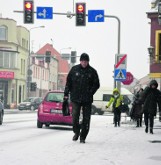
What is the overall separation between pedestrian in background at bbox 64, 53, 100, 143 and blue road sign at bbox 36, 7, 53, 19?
15.6 meters

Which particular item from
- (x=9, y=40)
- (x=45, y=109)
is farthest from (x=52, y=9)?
(x=9, y=40)

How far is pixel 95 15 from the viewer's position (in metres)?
26.5

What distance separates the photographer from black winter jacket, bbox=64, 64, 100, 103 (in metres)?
11.2

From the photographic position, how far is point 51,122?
19.2 metres

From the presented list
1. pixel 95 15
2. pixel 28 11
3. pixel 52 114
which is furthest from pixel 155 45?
pixel 52 114

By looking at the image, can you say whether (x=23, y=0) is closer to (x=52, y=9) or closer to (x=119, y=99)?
(x=52, y=9)

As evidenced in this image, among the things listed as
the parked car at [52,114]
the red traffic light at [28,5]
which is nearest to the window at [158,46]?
the red traffic light at [28,5]

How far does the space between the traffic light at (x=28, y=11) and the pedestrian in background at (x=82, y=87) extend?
15247 millimetres

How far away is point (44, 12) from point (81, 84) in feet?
52.6

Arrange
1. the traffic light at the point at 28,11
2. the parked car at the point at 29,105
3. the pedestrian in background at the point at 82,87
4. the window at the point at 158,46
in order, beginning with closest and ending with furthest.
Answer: the pedestrian in background at the point at 82,87 → the traffic light at the point at 28,11 → the window at the point at 158,46 → the parked car at the point at 29,105

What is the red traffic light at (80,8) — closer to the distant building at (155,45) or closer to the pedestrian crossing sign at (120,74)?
the pedestrian crossing sign at (120,74)

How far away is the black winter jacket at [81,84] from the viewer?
11.2m

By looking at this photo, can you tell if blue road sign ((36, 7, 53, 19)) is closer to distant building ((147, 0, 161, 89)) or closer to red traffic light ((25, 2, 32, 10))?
red traffic light ((25, 2, 32, 10))

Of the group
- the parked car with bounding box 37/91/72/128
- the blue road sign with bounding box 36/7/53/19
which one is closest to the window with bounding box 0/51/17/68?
the blue road sign with bounding box 36/7/53/19
